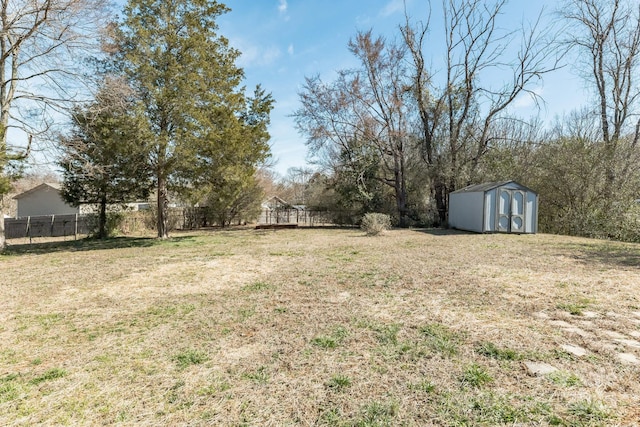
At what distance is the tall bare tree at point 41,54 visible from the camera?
816cm

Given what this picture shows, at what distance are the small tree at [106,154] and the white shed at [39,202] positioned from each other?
1396 cm

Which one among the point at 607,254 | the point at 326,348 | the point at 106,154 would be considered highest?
the point at 106,154

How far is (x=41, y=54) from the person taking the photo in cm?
876

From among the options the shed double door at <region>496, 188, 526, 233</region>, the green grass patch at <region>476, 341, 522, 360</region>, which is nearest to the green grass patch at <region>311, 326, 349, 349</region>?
the green grass patch at <region>476, 341, 522, 360</region>

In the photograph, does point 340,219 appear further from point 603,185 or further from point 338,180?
point 603,185

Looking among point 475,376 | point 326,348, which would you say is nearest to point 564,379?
point 475,376

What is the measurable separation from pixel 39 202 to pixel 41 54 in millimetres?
20577

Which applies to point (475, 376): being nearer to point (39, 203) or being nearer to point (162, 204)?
point (162, 204)

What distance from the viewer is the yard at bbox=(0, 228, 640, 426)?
6.37 feet

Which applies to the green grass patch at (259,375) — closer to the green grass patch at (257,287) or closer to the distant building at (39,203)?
the green grass patch at (257,287)

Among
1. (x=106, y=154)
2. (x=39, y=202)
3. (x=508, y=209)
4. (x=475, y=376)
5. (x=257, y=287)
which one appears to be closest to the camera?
(x=475, y=376)

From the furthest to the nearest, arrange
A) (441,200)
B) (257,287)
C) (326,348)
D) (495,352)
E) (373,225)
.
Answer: (441,200) < (373,225) < (257,287) < (326,348) < (495,352)

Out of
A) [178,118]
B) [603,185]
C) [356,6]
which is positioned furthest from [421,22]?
[178,118]

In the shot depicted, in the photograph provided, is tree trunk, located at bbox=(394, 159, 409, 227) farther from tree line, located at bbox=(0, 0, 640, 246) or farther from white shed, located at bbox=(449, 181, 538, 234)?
white shed, located at bbox=(449, 181, 538, 234)
